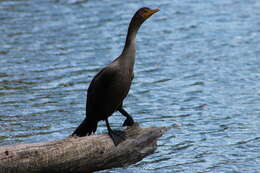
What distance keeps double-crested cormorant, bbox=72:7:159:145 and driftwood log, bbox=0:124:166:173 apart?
156mm

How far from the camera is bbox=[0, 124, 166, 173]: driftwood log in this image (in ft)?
23.2

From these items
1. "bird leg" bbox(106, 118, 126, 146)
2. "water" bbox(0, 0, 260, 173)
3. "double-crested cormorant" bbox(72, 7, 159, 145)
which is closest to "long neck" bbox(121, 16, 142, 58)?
"double-crested cormorant" bbox(72, 7, 159, 145)

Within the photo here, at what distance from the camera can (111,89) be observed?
7969mm

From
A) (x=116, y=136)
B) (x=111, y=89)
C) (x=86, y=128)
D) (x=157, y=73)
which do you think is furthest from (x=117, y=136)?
(x=157, y=73)

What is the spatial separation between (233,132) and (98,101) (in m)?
3.01

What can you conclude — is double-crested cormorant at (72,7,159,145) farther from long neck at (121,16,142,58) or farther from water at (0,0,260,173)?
water at (0,0,260,173)

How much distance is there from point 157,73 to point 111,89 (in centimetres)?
579

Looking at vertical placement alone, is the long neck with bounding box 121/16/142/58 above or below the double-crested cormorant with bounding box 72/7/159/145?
above

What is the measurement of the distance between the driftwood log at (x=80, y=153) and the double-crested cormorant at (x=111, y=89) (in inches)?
6.1

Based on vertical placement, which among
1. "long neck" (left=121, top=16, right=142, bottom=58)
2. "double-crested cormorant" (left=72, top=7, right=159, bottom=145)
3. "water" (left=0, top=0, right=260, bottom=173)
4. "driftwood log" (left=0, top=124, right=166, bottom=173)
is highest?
"long neck" (left=121, top=16, right=142, bottom=58)

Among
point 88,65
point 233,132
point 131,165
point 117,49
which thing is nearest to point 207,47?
point 117,49

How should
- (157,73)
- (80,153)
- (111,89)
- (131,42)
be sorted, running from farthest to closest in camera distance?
(157,73) → (131,42) → (111,89) → (80,153)

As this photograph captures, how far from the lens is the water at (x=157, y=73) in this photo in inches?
388

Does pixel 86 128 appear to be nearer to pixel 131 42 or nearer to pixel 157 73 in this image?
pixel 131 42
